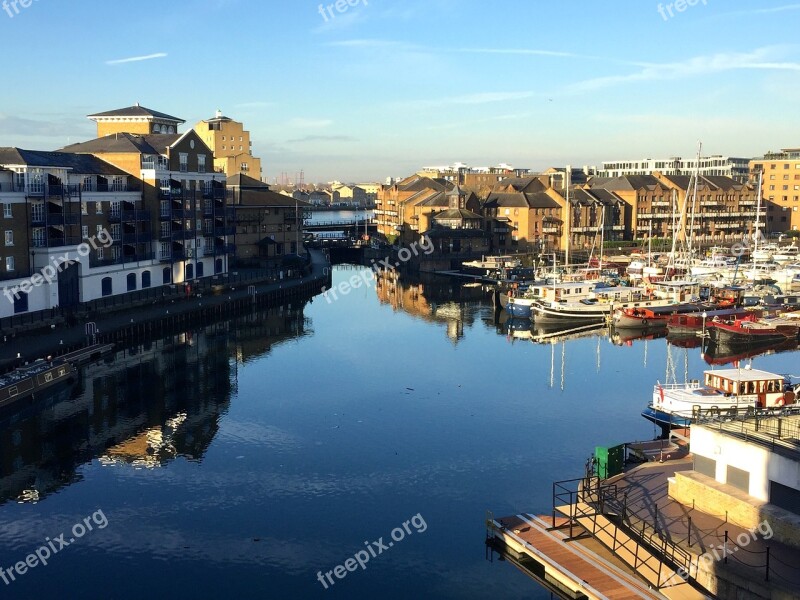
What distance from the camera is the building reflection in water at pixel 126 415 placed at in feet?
102

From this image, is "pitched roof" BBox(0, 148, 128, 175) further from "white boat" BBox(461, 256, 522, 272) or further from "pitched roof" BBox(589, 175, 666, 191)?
"pitched roof" BBox(589, 175, 666, 191)

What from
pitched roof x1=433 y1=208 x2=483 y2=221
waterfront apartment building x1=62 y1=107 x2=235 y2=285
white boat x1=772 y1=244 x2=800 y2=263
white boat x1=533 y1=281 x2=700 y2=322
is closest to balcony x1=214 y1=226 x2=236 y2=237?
waterfront apartment building x1=62 y1=107 x2=235 y2=285

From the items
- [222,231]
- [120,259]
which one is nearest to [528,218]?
[222,231]

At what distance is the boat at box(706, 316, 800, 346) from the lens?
57.5 metres

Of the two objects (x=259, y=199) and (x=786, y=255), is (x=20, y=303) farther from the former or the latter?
(x=786, y=255)

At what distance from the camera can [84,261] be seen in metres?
55.4

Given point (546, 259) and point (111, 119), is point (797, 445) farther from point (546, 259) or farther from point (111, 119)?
point (546, 259)

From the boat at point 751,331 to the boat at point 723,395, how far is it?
21.7 m

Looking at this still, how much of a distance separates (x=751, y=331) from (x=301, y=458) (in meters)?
38.6

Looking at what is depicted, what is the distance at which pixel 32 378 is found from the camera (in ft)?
127

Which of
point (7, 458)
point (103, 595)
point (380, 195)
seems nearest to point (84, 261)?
point (7, 458)

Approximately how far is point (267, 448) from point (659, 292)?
46.4m

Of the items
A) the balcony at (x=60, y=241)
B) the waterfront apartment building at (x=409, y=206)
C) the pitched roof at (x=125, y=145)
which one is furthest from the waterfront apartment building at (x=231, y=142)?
the balcony at (x=60, y=241)

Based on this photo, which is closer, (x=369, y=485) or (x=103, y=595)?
(x=103, y=595)
